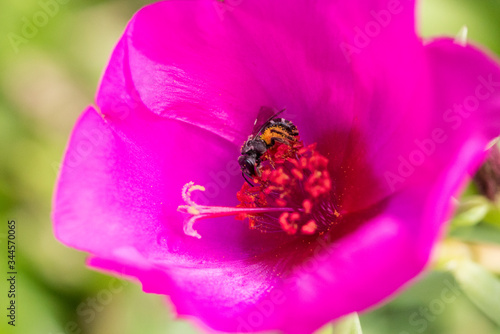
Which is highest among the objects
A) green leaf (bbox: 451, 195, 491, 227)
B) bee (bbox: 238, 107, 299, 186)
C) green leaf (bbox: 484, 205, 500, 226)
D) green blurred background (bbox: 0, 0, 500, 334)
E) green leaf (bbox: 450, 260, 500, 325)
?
bee (bbox: 238, 107, 299, 186)

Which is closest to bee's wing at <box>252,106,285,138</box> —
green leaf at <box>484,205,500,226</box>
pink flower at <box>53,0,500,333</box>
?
pink flower at <box>53,0,500,333</box>

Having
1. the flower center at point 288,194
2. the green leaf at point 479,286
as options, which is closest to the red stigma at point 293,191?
the flower center at point 288,194

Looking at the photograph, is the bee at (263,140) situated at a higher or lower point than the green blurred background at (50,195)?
higher

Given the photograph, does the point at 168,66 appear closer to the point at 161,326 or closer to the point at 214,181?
the point at 214,181

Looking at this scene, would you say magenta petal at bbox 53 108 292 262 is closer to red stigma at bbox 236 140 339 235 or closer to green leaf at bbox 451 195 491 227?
red stigma at bbox 236 140 339 235

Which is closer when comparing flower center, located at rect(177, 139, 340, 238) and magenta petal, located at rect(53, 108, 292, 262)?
magenta petal, located at rect(53, 108, 292, 262)

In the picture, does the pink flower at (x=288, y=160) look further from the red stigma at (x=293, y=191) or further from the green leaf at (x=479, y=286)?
the green leaf at (x=479, y=286)

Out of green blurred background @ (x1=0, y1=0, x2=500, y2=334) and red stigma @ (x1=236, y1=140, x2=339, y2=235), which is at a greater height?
red stigma @ (x1=236, y1=140, x2=339, y2=235)

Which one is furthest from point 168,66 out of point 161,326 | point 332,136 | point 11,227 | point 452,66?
point 11,227
